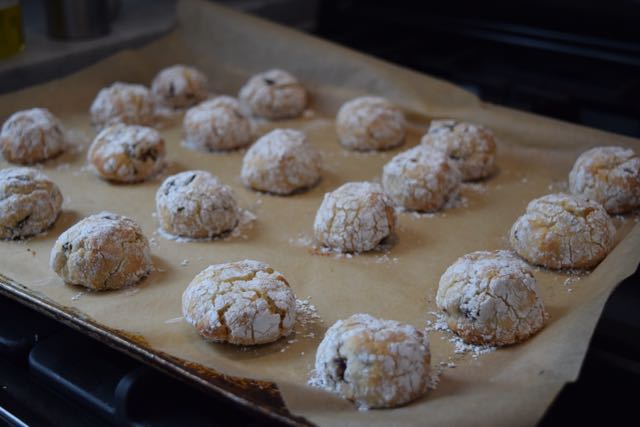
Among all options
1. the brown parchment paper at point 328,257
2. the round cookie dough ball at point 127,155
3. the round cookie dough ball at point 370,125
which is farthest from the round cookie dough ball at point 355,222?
the round cookie dough ball at point 127,155

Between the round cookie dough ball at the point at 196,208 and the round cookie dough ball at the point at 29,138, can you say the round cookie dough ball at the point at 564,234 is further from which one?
the round cookie dough ball at the point at 29,138

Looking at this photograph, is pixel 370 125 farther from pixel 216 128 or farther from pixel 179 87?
pixel 179 87

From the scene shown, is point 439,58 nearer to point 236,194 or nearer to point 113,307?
point 236,194

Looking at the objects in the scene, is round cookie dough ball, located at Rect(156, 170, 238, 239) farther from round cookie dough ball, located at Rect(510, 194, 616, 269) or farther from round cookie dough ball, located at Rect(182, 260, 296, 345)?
round cookie dough ball, located at Rect(510, 194, 616, 269)

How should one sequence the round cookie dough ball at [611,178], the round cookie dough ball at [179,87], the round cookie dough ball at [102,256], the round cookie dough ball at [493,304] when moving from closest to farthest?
the round cookie dough ball at [493,304], the round cookie dough ball at [102,256], the round cookie dough ball at [611,178], the round cookie dough ball at [179,87]

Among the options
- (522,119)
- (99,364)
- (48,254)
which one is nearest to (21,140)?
(48,254)

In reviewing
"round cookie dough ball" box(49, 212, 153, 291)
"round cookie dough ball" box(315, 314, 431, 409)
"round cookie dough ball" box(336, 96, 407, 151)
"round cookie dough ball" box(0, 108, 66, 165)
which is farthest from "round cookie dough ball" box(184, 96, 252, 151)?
"round cookie dough ball" box(315, 314, 431, 409)

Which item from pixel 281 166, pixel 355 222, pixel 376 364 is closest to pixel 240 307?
pixel 376 364
